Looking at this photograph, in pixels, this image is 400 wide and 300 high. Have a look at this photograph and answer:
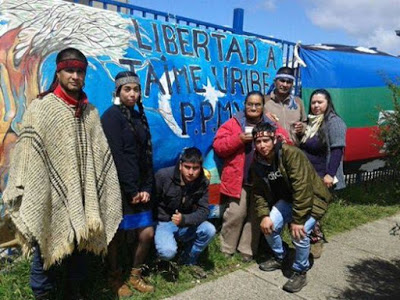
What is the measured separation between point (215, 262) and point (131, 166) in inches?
60.3

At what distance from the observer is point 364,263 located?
168 inches

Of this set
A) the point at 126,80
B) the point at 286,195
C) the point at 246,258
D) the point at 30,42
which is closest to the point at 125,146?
the point at 126,80

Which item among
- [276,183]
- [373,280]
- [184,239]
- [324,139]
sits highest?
[324,139]

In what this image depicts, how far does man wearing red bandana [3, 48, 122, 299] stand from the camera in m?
2.43

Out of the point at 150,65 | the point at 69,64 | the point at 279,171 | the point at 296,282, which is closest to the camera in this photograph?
the point at 69,64

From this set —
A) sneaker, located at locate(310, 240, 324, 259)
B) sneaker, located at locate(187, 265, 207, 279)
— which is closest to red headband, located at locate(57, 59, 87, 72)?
sneaker, located at locate(187, 265, 207, 279)

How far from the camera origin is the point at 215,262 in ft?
13.0

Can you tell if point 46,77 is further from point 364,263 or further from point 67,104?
point 364,263

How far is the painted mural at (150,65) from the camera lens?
3.08m

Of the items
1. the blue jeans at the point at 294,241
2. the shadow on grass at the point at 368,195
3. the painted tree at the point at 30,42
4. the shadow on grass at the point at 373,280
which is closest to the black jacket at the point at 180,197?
the blue jeans at the point at 294,241

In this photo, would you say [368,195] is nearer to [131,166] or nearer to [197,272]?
[197,272]

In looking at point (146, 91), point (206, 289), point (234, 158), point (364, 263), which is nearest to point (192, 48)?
point (146, 91)

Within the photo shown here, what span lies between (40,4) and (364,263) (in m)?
4.00

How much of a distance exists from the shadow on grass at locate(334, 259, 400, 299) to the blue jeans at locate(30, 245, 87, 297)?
2184mm
